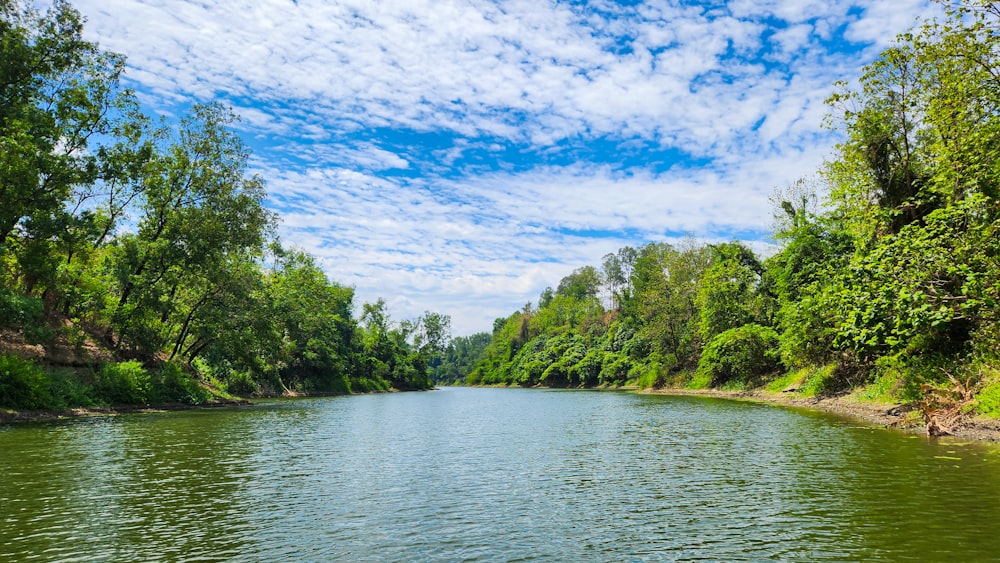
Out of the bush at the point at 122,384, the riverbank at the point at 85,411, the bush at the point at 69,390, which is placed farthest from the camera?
the bush at the point at 122,384

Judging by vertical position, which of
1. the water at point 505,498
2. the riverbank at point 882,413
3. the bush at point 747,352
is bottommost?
the water at point 505,498

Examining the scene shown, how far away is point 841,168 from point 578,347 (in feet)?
353

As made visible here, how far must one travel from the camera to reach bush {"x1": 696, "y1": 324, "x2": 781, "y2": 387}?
55594mm

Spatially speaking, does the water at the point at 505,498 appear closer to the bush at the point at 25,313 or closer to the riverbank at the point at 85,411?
the riverbank at the point at 85,411

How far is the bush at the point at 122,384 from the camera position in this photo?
3828 cm

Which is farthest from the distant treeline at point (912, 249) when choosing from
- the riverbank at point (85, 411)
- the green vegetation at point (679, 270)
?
the riverbank at point (85, 411)

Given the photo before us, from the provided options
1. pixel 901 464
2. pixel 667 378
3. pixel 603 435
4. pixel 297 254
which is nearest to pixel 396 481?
pixel 603 435

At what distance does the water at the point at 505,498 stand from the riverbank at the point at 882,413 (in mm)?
1880

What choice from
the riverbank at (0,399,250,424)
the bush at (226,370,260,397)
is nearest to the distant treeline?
the riverbank at (0,399,250,424)

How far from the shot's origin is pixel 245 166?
4897cm

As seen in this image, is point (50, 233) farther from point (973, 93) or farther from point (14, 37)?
point (973, 93)

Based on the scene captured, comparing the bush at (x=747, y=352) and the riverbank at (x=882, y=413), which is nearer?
the riverbank at (x=882, y=413)

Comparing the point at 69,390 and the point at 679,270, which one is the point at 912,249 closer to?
the point at 69,390

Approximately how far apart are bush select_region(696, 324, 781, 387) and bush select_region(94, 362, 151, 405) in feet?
171
